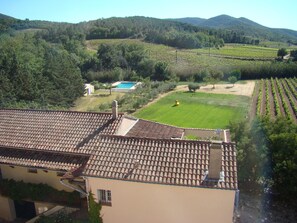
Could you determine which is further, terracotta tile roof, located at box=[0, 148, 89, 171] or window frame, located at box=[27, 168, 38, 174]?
window frame, located at box=[27, 168, 38, 174]

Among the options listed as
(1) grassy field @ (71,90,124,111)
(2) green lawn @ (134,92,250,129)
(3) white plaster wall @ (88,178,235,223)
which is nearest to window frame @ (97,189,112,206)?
(3) white plaster wall @ (88,178,235,223)

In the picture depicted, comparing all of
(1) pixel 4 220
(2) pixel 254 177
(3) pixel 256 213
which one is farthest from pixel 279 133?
(1) pixel 4 220

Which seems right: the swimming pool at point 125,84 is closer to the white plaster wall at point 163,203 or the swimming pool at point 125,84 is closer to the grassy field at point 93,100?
the grassy field at point 93,100

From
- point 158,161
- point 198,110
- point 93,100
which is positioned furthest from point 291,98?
point 158,161

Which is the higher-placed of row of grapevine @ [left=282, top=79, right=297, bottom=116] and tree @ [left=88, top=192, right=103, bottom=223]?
tree @ [left=88, top=192, right=103, bottom=223]

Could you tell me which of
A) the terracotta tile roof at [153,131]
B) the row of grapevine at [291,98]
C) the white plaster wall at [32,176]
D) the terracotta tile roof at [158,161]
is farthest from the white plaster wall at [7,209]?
the row of grapevine at [291,98]

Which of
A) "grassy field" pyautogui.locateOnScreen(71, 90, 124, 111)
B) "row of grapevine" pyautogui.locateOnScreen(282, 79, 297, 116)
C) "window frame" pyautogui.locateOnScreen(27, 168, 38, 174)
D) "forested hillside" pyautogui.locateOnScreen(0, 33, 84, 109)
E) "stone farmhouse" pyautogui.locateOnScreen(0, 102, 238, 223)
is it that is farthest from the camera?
"grassy field" pyautogui.locateOnScreen(71, 90, 124, 111)

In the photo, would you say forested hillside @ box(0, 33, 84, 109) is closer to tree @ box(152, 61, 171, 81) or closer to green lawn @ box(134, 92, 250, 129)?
green lawn @ box(134, 92, 250, 129)

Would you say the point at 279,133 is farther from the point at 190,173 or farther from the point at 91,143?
the point at 91,143
